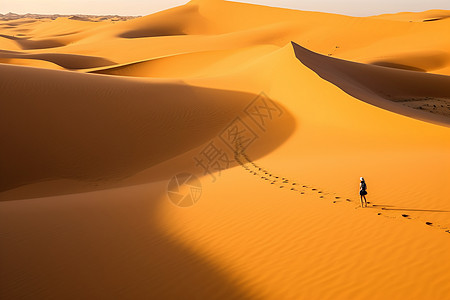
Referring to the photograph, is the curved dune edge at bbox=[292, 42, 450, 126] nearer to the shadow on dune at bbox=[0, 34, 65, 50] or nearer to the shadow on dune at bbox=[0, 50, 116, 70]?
the shadow on dune at bbox=[0, 50, 116, 70]

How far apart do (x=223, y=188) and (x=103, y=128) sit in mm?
6755

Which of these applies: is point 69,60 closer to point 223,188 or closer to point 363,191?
point 223,188

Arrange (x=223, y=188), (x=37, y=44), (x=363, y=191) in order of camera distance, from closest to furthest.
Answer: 1. (x=363, y=191)
2. (x=223, y=188)
3. (x=37, y=44)

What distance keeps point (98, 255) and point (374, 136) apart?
28.0 feet

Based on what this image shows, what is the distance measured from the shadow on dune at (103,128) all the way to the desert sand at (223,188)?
0.21 ft

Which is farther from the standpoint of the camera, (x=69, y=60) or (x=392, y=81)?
(x=69, y=60)

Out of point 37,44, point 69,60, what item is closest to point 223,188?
point 69,60

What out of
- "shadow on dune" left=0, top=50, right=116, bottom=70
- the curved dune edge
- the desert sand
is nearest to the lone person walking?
the desert sand

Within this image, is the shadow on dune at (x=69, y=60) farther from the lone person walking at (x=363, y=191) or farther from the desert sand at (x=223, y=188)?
the lone person walking at (x=363, y=191)

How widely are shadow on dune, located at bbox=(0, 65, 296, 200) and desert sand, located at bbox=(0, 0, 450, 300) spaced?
0.21 feet

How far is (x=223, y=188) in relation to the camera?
7742mm

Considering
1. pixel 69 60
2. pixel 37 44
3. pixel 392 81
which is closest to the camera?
pixel 392 81

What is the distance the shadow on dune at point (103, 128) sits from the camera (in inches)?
415

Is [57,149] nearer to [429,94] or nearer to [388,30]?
[429,94]
